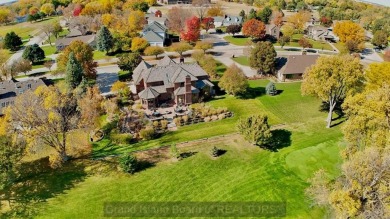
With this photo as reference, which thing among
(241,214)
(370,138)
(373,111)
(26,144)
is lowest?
(241,214)

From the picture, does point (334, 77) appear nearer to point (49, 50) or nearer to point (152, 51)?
point (152, 51)

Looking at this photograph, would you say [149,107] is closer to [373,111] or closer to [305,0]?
[373,111]

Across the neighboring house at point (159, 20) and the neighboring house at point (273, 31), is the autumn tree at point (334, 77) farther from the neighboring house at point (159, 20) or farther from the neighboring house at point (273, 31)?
the neighboring house at point (159, 20)

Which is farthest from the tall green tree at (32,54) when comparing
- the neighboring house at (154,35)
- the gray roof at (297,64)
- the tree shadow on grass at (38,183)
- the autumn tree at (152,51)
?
the gray roof at (297,64)

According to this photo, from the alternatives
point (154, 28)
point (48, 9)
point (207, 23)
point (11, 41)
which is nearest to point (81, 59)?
point (154, 28)

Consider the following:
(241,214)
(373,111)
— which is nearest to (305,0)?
(373,111)

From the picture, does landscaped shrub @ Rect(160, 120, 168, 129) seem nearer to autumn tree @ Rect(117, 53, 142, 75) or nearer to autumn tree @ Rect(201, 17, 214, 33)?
autumn tree @ Rect(117, 53, 142, 75)
